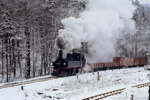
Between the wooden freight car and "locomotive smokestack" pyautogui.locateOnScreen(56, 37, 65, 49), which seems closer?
"locomotive smokestack" pyautogui.locateOnScreen(56, 37, 65, 49)

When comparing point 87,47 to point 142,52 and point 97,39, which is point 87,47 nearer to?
point 97,39

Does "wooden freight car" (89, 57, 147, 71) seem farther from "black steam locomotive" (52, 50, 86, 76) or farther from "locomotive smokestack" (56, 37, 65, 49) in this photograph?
"locomotive smokestack" (56, 37, 65, 49)

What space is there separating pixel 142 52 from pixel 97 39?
23462mm

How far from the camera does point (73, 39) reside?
2423cm

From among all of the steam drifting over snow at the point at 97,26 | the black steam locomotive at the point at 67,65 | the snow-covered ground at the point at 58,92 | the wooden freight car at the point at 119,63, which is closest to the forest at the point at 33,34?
the steam drifting over snow at the point at 97,26

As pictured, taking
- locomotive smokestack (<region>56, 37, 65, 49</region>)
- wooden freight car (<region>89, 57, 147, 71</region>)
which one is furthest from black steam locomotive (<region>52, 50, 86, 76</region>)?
wooden freight car (<region>89, 57, 147, 71</region>)

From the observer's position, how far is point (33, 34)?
34.8 meters

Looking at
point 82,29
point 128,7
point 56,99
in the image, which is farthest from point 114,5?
point 56,99

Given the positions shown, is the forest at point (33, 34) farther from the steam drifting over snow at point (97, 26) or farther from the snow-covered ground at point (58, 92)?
the snow-covered ground at point (58, 92)

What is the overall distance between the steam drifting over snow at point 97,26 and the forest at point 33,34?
3.10 meters

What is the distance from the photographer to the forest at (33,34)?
2550 cm

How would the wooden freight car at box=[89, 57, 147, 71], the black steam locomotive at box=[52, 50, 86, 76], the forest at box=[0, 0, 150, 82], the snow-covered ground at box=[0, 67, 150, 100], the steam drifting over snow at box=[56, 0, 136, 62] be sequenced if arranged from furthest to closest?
the wooden freight car at box=[89, 57, 147, 71]
the forest at box=[0, 0, 150, 82]
the steam drifting over snow at box=[56, 0, 136, 62]
the black steam locomotive at box=[52, 50, 86, 76]
the snow-covered ground at box=[0, 67, 150, 100]

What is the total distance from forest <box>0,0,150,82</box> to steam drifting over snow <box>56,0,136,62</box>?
3.10m

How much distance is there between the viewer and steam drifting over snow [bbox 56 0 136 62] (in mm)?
24328
